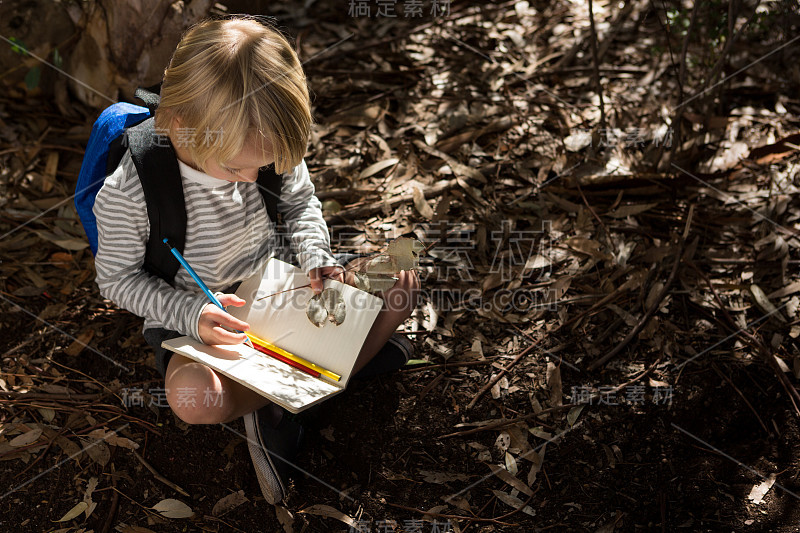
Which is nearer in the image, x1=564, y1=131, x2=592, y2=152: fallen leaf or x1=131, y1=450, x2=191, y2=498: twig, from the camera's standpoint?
x1=131, y1=450, x2=191, y2=498: twig

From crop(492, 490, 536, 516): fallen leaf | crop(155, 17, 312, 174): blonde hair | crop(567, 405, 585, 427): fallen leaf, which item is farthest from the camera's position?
crop(567, 405, 585, 427): fallen leaf

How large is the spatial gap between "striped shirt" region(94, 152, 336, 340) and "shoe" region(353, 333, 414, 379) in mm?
370

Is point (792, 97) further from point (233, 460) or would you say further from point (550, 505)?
point (233, 460)

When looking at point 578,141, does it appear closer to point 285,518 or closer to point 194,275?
point 194,275

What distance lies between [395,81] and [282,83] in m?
1.83

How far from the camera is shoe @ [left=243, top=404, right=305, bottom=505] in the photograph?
1.93 metres

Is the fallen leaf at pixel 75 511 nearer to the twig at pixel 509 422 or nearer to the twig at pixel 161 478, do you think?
the twig at pixel 161 478

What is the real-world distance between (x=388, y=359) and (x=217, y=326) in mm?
627

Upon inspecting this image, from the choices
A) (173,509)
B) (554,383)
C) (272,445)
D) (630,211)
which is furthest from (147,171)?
(630,211)

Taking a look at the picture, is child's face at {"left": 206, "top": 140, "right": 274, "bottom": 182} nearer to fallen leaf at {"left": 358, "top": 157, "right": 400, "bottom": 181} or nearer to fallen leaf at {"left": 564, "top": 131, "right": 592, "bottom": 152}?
fallen leaf at {"left": 358, "top": 157, "right": 400, "bottom": 181}

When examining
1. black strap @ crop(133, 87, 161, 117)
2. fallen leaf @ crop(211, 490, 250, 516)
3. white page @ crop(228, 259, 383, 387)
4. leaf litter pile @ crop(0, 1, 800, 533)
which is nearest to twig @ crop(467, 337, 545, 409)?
leaf litter pile @ crop(0, 1, 800, 533)

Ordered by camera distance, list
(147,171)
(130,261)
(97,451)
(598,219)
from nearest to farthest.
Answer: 1. (147,171)
2. (130,261)
3. (97,451)
4. (598,219)

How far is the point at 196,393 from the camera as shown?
1.73 metres

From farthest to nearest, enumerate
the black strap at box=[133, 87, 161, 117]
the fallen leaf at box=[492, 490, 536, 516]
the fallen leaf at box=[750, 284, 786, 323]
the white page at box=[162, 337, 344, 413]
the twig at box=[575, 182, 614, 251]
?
the twig at box=[575, 182, 614, 251] → the fallen leaf at box=[750, 284, 786, 323] → the fallen leaf at box=[492, 490, 536, 516] → the black strap at box=[133, 87, 161, 117] → the white page at box=[162, 337, 344, 413]
